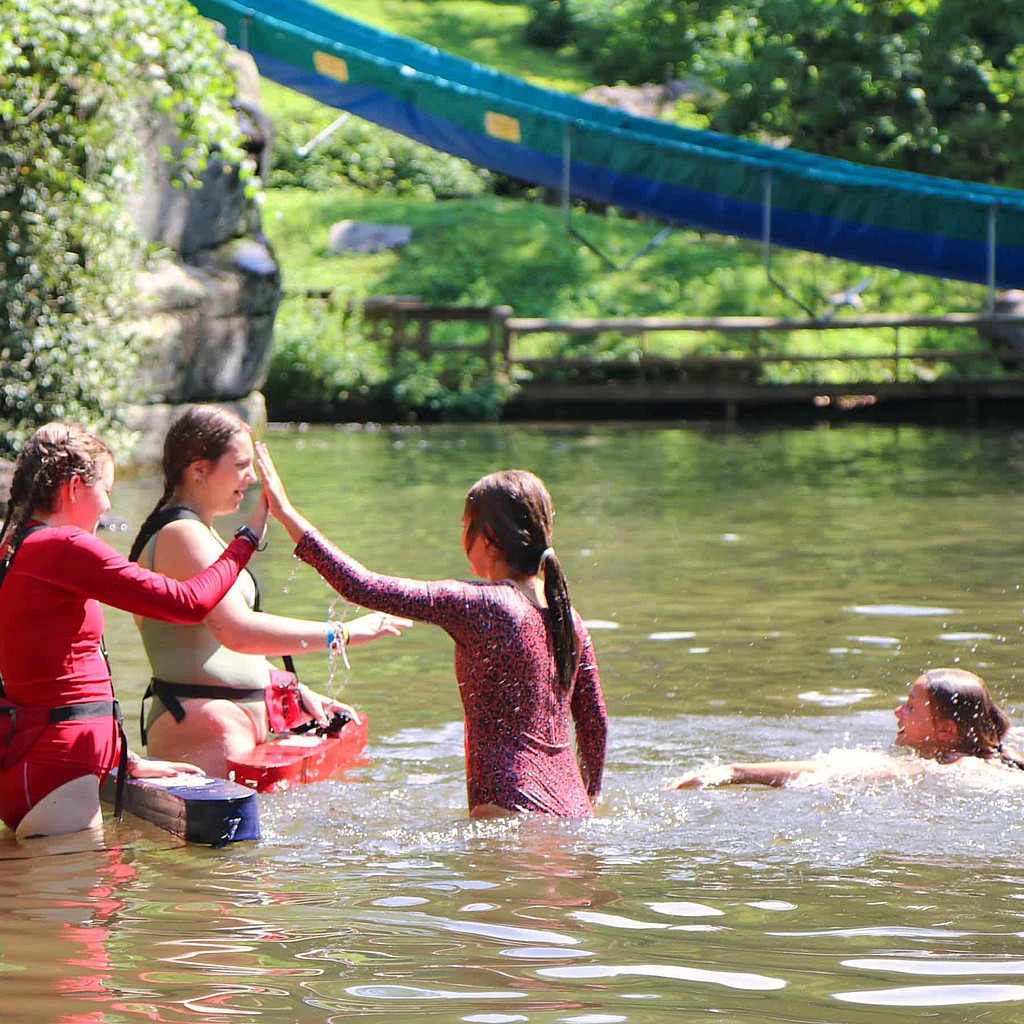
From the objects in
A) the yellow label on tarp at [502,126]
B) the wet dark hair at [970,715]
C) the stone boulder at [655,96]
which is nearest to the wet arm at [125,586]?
the wet dark hair at [970,715]

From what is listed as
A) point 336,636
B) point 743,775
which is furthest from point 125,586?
point 743,775

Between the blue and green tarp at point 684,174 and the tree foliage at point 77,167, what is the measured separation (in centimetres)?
898

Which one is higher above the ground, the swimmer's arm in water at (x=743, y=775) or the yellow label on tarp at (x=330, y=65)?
the yellow label on tarp at (x=330, y=65)

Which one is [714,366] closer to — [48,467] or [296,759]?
[296,759]

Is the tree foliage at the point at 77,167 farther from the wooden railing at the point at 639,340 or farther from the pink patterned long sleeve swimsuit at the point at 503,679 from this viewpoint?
the wooden railing at the point at 639,340

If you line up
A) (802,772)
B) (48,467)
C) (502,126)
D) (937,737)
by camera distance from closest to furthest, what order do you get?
(48,467), (802,772), (937,737), (502,126)

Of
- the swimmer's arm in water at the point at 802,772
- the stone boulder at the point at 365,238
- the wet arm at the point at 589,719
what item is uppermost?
the stone boulder at the point at 365,238

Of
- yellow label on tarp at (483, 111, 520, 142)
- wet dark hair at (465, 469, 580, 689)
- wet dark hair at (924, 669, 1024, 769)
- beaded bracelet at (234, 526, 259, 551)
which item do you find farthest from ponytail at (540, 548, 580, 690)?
yellow label on tarp at (483, 111, 520, 142)

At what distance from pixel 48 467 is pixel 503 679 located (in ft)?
4.53

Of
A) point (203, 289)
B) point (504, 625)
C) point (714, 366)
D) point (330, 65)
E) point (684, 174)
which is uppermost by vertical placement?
point (330, 65)

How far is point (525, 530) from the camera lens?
4.68 meters

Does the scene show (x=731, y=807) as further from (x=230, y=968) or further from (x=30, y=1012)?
(x=30, y=1012)

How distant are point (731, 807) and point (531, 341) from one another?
22.9 meters

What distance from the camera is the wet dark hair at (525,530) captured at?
4645 millimetres
